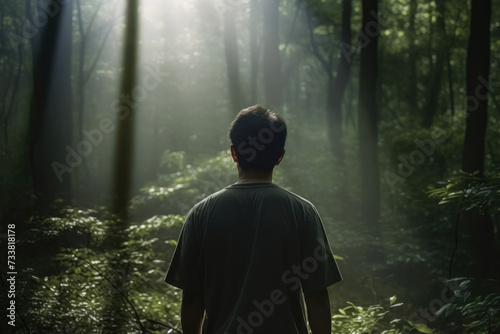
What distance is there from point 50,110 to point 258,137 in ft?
27.8

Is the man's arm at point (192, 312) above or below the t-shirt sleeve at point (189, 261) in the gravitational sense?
below

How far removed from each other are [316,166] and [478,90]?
24.3 feet

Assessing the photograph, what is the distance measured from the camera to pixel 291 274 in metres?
2.35

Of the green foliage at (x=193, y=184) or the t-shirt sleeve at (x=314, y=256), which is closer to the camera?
the t-shirt sleeve at (x=314, y=256)

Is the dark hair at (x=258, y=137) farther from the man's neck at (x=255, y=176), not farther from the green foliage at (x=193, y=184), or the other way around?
the green foliage at (x=193, y=184)

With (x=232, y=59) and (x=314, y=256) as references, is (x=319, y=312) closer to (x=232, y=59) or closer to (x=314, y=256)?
(x=314, y=256)

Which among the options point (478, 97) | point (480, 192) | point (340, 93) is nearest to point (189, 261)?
point (480, 192)

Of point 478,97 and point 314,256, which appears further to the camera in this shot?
point 478,97

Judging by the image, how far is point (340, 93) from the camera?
20.8m

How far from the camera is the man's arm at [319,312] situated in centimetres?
240

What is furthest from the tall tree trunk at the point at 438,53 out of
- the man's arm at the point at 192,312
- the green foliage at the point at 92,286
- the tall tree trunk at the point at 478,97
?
the man's arm at the point at 192,312

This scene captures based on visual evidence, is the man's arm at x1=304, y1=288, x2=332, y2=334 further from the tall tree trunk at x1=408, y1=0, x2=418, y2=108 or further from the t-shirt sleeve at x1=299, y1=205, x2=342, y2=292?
the tall tree trunk at x1=408, y1=0, x2=418, y2=108

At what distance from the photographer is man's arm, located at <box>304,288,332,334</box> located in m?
2.40

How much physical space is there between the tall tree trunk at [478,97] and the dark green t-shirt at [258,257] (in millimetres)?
7158
